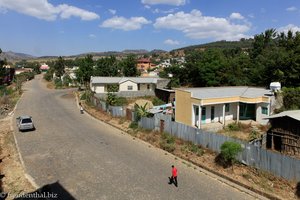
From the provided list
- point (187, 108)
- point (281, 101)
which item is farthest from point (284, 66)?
point (187, 108)

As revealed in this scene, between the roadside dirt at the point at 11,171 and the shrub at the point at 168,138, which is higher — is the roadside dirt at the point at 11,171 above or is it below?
below

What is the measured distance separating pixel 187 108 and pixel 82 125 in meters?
12.2

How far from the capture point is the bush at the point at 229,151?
16969 millimetres

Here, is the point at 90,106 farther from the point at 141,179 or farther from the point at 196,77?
the point at 141,179

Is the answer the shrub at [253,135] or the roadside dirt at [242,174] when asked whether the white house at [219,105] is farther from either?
the roadside dirt at [242,174]

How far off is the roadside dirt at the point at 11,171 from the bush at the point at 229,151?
38.0 feet

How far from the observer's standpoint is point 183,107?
28875mm

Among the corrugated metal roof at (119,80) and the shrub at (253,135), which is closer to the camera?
the shrub at (253,135)

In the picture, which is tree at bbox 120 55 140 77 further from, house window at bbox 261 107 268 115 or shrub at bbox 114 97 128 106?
house window at bbox 261 107 268 115

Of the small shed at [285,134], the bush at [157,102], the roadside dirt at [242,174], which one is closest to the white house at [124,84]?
the bush at [157,102]

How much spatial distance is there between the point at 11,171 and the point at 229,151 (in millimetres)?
14036

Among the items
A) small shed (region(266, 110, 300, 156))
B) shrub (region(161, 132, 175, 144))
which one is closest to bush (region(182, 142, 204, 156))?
shrub (region(161, 132, 175, 144))

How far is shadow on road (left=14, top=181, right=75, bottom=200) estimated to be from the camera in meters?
13.8

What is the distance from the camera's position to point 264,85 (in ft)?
133
